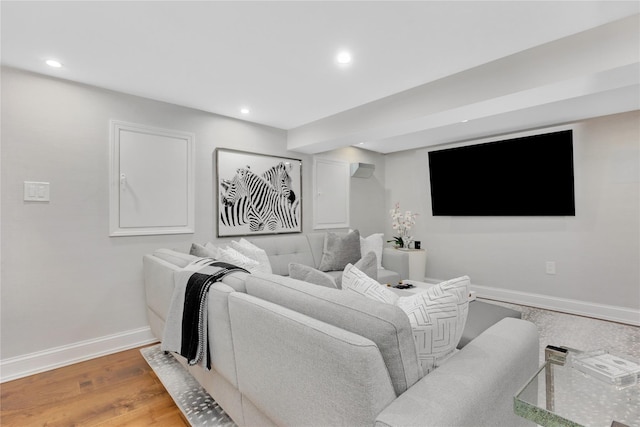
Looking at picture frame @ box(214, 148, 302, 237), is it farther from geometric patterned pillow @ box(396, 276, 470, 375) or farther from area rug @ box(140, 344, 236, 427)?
geometric patterned pillow @ box(396, 276, 470, 375)

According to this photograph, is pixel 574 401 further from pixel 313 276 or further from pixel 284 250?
pixel 284 250

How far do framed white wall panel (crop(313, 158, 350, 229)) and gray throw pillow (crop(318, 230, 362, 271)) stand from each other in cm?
64

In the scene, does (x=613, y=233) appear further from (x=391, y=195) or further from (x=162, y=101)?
(x=162, y=101)

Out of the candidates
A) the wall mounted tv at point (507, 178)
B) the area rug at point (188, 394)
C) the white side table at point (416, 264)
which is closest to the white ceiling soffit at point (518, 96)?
the wall mounted tv at point (507, 178)

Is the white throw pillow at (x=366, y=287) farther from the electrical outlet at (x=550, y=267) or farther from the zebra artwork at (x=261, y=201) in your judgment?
the electrical outlet at (x=550, y=267)

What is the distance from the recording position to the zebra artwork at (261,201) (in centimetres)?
339

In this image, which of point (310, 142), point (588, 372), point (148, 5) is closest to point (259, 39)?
point (148, 5)

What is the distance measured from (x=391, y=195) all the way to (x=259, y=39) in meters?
3.76

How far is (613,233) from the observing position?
3.28 meters

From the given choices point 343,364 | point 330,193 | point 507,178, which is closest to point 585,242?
point 507,178

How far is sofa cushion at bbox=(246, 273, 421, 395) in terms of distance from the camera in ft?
2.97

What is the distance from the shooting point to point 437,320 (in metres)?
1.04

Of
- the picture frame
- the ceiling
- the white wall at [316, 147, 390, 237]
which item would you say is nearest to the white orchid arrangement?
the white wall at [316, 147, 390, 237]

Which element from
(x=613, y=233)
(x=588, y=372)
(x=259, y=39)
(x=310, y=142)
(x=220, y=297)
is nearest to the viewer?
(x=588, y=372)
